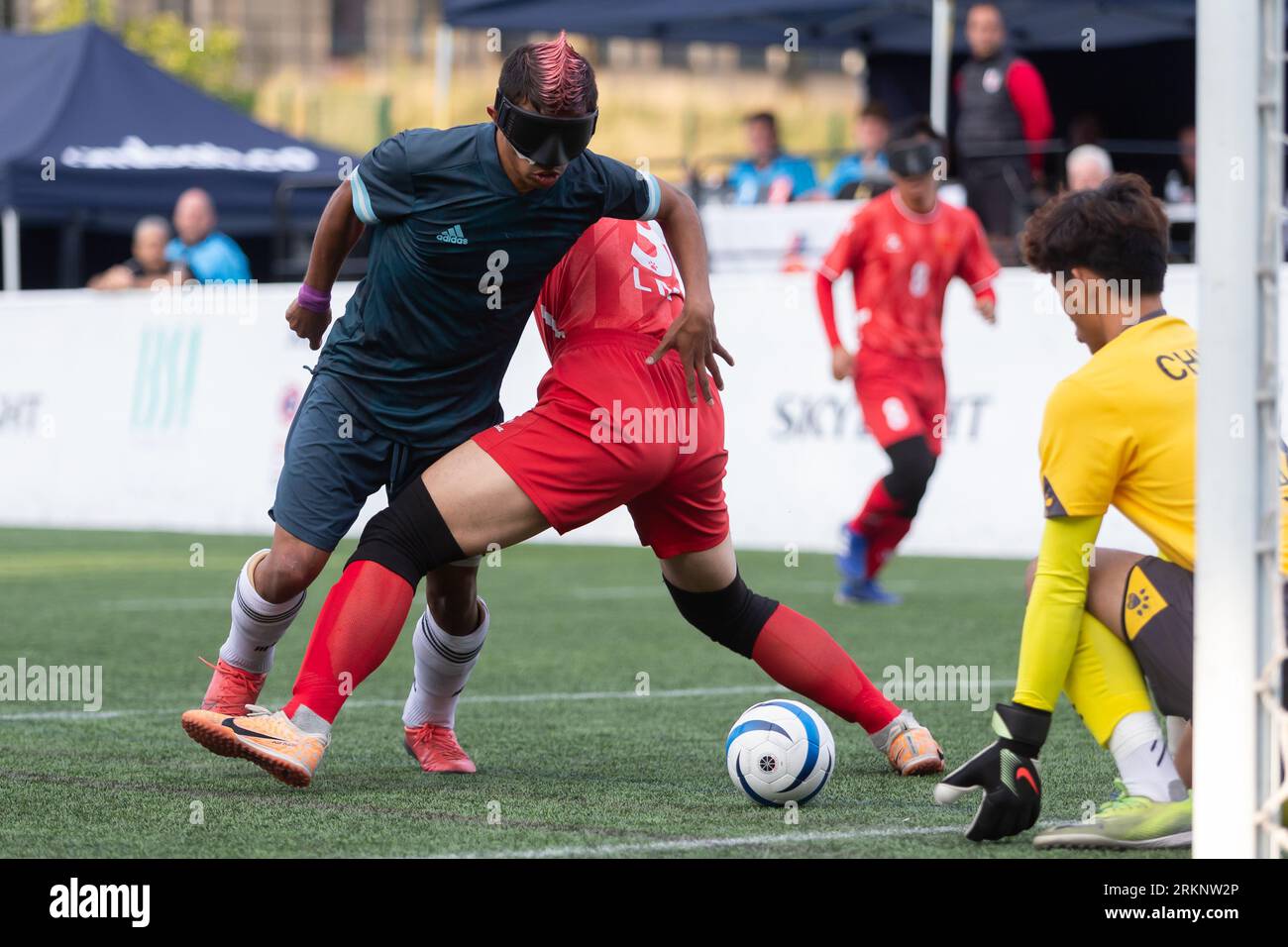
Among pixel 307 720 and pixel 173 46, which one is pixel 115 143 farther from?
pixel 173 46

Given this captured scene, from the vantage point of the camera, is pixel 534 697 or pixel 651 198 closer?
pixel 651 198

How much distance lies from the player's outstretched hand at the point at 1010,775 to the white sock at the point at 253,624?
71.2 inches

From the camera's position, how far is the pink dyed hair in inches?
173

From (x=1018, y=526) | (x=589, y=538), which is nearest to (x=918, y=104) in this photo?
(x=589, y=538)

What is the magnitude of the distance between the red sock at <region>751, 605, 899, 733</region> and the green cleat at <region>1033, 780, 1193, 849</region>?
41.4 inches

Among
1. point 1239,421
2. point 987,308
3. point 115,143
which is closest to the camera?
point 1239,421

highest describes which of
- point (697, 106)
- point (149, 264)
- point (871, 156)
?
point (697, 106)

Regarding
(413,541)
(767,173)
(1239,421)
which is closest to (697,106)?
(767,173)

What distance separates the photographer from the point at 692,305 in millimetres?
4586

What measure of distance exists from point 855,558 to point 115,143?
11.6 metres

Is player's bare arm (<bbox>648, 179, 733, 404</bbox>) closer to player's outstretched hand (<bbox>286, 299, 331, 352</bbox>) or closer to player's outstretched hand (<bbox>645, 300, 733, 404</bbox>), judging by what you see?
player's outstretched hand (<bbox>645, 300, 733, 404</bbox>)

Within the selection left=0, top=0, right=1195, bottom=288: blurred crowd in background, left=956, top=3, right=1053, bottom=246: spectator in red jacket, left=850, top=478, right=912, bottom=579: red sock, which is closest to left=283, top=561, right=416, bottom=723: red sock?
left=850, top=478, right=912, bottom=579: red sock
